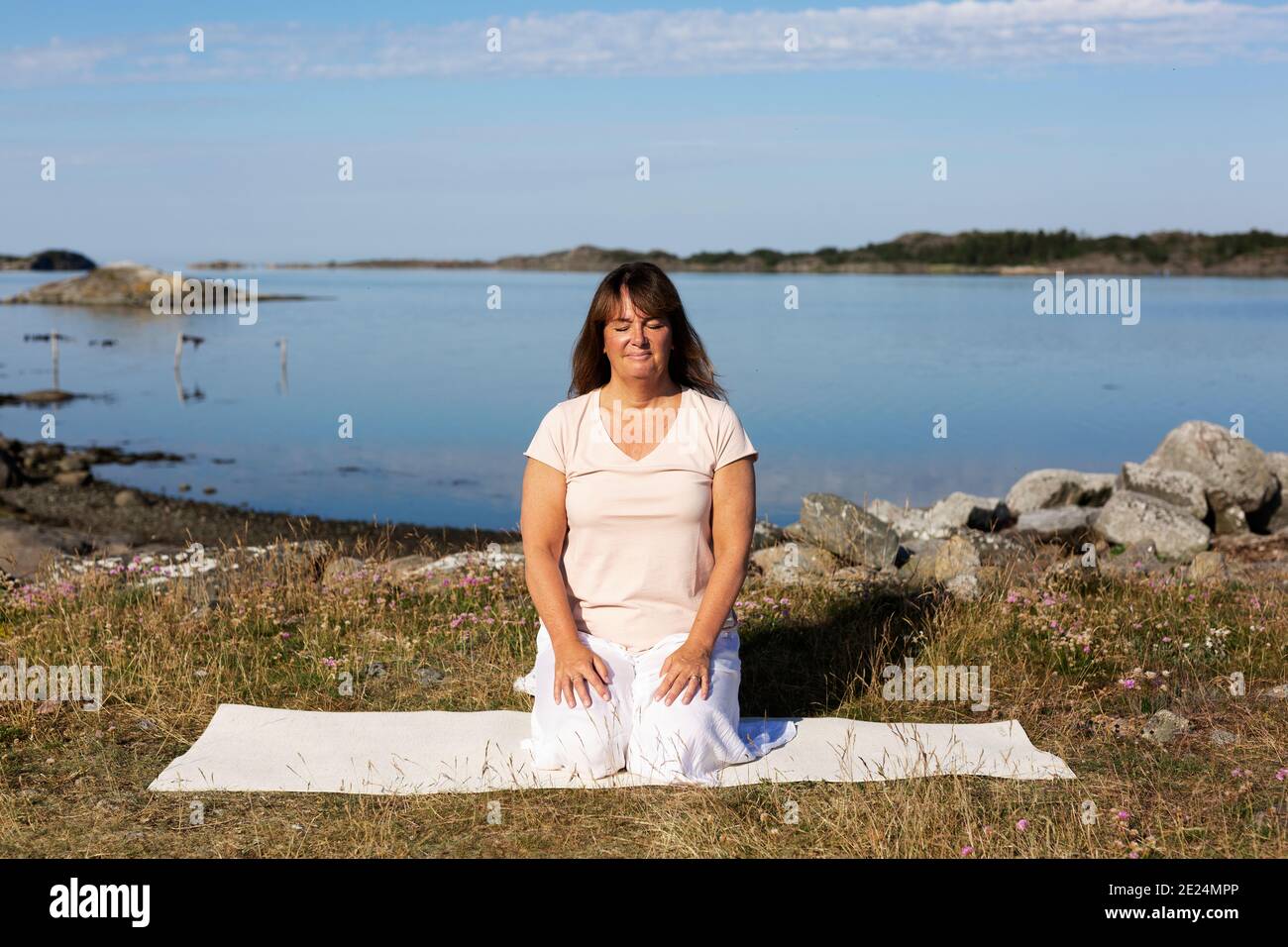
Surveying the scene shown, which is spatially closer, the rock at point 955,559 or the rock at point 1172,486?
the rock at point 955,559

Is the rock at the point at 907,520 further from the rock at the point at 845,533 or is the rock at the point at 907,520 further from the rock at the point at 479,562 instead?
the rock at the point at 479,562

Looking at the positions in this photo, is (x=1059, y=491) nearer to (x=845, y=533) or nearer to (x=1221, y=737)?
(x=845, y=533)

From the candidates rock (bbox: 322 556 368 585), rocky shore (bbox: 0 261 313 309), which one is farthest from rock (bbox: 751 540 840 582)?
rocky shore (bbox: 0 261 313 309)

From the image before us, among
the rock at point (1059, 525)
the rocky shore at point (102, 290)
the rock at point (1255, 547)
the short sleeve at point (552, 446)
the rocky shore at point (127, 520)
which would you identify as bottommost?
the rocky shore at point (127, 520)

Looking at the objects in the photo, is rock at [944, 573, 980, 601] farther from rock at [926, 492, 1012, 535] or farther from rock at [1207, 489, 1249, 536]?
rock at [1207, 489, 1249, 536]

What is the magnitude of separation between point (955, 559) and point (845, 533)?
96 cm

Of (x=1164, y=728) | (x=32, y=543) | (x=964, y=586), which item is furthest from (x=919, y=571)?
(x=32, y=543)

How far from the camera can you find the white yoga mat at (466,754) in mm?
4691

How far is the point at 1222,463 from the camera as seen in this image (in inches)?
525

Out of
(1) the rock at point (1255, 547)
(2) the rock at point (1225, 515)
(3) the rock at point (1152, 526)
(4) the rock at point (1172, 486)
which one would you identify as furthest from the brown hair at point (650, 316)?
(2) the rock at point (1225, 515)

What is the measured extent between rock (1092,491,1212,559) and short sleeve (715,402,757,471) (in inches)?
302

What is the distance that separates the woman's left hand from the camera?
4.57m

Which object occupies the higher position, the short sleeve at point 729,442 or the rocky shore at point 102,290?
the rocky shore at point 102,290

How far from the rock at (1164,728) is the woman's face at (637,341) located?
2.54 meters
